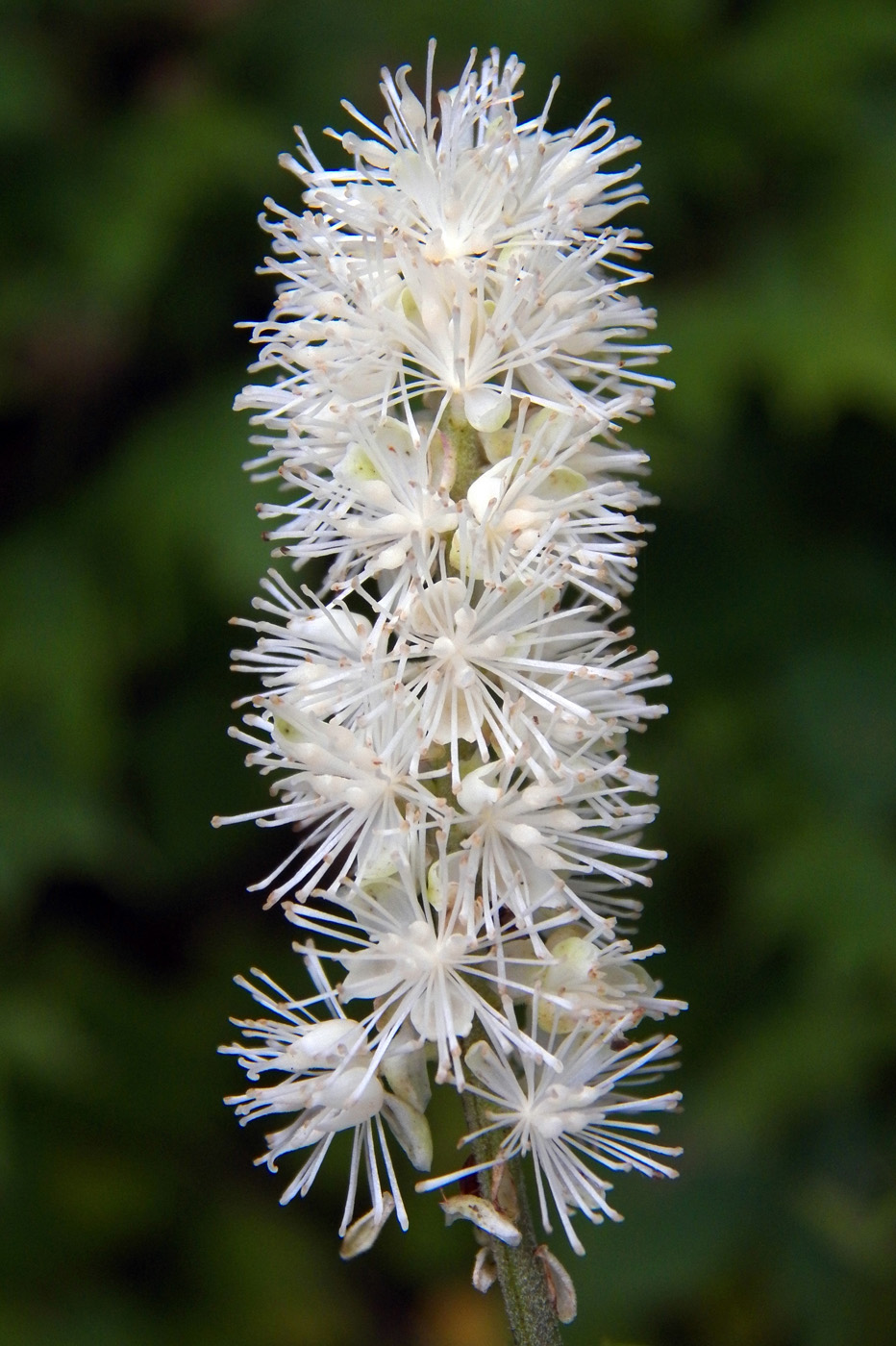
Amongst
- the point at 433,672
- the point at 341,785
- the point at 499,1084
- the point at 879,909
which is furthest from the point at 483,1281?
the point at 879,909

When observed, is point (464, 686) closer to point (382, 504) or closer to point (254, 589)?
point (382, 504)

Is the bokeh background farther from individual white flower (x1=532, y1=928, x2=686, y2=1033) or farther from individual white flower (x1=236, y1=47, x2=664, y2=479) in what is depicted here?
individual white flower (x1=532, y1=928, x2=686, y2=1033)

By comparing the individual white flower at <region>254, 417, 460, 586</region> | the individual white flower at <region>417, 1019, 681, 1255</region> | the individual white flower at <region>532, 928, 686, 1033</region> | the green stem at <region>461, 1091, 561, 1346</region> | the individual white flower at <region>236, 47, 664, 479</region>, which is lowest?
the green stem at <region>461, 1091, 561, 1346</region>

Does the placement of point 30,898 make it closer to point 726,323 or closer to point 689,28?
point 726,323

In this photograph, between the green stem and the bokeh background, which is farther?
the bokeh background

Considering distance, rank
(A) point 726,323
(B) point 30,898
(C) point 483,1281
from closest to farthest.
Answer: (C) point 483,1281 < (A) point 726,323 < (B) point 30,898

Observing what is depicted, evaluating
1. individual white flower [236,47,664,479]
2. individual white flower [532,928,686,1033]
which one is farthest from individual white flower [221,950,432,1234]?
individual white flower [236,47,664,479]

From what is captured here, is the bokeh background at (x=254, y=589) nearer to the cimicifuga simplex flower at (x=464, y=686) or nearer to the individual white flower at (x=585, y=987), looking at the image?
the cimicifuga simplex flower at (x=464, y=686)

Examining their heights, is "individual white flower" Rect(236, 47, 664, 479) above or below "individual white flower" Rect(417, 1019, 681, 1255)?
above
